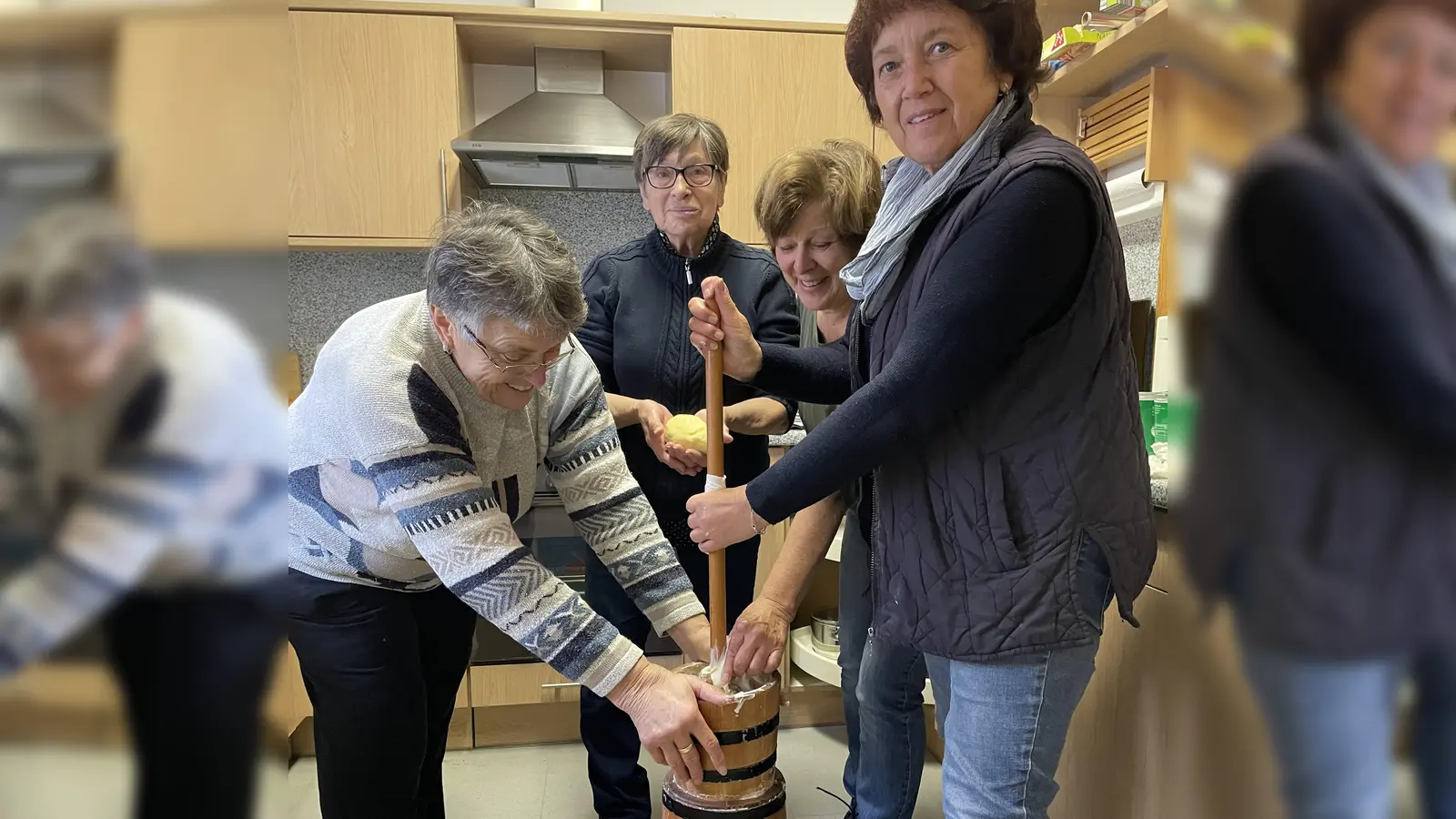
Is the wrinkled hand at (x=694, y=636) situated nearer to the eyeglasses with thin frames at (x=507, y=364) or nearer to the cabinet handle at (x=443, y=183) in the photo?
the eyeglasses with thin frames at (x=507, y=364)

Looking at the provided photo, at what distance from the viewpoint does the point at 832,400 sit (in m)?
1.23

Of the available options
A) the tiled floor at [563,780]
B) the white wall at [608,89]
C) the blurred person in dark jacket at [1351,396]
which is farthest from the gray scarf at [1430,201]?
the white wall at [608,89]

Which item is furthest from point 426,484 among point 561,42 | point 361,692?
point 561,42

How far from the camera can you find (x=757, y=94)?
231 cm

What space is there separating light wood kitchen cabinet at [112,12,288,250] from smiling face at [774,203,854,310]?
1098 mm

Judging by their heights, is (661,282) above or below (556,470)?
above

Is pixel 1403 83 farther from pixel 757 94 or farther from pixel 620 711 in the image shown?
pixel 757 94

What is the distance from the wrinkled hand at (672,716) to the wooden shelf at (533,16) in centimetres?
193

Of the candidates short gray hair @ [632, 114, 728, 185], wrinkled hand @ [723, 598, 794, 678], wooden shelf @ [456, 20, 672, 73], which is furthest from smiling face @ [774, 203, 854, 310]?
wooden shelf @ [456, 20, 672, 73]

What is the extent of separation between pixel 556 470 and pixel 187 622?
3.35 feet

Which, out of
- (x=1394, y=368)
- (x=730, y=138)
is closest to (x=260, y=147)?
(x=1394, y=368)

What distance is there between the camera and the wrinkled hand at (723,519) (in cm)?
87

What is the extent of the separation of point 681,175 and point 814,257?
35cm

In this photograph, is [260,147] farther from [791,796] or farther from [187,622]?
[791,796]
